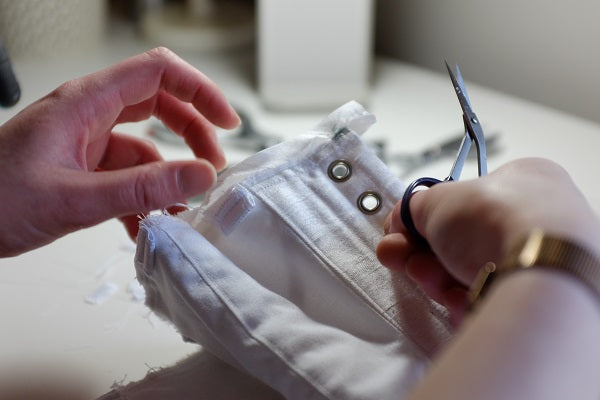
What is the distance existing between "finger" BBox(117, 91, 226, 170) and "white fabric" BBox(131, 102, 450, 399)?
0.09m

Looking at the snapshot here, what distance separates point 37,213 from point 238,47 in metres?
0.60

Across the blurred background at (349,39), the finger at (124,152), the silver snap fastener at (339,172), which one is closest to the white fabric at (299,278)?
the silver snap fastener at (339,172)

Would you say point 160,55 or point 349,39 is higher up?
point 160,55

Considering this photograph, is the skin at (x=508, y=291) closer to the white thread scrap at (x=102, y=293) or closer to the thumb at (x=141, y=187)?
the thumb at (x=141, y=187)

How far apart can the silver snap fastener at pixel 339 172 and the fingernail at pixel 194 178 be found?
78 mm

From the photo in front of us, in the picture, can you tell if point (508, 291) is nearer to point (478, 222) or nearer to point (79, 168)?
point (478, 222)

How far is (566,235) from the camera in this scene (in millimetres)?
368

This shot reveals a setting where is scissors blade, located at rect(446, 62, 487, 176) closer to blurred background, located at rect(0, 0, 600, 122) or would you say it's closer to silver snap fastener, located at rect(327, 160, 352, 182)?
silver snap fastener, located at rect(327, 160, 352, 182)

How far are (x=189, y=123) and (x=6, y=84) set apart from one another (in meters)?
0.12

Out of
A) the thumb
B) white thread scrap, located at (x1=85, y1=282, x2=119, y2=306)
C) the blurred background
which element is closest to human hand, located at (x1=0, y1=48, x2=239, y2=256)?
the thumb

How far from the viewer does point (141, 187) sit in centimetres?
46

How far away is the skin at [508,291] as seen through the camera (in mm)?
328

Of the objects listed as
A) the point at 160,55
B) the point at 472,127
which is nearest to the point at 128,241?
the point at 160,55

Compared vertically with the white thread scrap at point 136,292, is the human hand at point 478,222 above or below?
above
